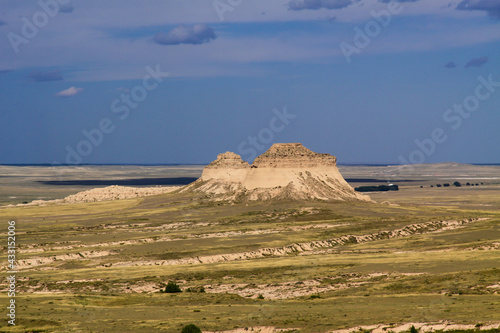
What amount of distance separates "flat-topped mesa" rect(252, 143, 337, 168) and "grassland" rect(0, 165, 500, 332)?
28.5 ft

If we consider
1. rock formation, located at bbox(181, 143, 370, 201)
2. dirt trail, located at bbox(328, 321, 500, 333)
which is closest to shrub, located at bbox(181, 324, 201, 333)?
dirt trail, located at bbox(328, 321, 500, 333)

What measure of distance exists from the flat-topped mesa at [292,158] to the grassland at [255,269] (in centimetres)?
868

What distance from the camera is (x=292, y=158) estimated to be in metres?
121

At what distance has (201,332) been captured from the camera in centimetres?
3183

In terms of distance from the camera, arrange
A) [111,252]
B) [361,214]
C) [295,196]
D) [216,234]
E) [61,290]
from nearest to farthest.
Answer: [61,290] → [111,252] → [216,234] → [361,214] → [295,196]

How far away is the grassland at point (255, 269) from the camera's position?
36.2 meters

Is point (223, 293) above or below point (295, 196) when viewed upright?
below

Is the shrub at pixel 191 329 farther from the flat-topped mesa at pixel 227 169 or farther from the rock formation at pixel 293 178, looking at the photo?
the flat-topped mesa at pixel 227 169

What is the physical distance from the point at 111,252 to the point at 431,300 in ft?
137

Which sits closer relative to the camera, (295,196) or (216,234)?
(216,234)

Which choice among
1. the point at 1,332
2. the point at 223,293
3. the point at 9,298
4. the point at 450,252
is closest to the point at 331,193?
the point at 450,252

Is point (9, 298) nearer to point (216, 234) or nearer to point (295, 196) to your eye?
point (216, 234)

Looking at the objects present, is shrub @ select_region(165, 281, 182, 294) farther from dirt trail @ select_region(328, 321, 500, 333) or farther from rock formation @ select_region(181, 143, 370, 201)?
rock formation @ select_region(181, 143, 370, 201)

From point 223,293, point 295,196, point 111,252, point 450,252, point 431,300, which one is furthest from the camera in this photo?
point 295,196
